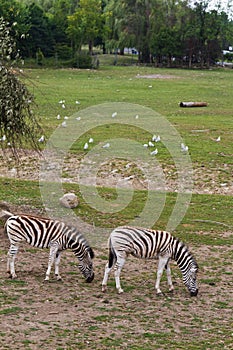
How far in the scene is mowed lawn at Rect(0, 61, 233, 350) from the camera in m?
9.09

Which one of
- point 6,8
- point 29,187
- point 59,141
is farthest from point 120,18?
point 29,187

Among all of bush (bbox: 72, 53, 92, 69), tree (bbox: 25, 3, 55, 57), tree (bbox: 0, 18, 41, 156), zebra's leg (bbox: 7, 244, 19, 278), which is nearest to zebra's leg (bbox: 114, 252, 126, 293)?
zebra's leg (bbox: 7, 244, 19, 278)

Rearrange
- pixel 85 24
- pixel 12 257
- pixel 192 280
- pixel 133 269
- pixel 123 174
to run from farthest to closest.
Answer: pixel 85 24 → pixel 123 174 → pixel 133 269 → pixel 12 257 → pixel 192 280

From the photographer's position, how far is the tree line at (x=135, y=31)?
5791 cm

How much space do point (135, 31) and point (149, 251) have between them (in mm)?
58844

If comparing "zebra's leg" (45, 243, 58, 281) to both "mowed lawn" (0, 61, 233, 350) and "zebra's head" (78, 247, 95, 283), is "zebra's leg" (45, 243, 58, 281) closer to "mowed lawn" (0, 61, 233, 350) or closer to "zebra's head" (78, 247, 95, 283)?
"mowed lawn" (0, 61, 233, 350)

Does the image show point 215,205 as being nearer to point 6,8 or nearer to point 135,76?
point 135,76

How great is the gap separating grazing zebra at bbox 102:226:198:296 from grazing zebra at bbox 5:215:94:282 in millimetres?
506

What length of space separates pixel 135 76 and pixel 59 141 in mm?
26854

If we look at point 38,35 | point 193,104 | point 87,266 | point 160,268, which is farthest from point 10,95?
point 38,35

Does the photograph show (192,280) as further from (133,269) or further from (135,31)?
(135,31)

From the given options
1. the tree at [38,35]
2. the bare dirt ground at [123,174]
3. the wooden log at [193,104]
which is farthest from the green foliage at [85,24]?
the bare dirt ground at [123,174]

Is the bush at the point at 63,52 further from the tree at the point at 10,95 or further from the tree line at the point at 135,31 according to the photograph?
the tree at the point at 10,95

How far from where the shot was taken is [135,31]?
67.3 m
